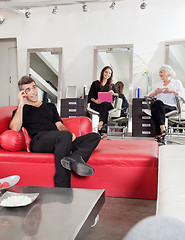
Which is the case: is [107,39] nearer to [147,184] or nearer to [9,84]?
[9,84]

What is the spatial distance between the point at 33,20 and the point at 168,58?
3.82m

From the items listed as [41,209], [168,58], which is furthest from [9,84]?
[41,209]

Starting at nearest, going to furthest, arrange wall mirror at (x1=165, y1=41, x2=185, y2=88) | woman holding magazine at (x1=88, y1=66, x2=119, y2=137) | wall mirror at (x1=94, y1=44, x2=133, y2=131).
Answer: woman holding magazine at (x1=88, y1=66, x2=119, y2=137)
wall mirror at (x1=165, y1=41, x2=185, y2=88)
wall mirror at (x1=94, y1=44, x2=133, y2=131)

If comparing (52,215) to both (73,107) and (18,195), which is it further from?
(73,107)

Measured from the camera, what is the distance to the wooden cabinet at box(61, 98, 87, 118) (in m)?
7.20

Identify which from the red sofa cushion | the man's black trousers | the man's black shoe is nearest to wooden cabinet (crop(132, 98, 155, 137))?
the man's black trousers

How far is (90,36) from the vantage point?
7844mm

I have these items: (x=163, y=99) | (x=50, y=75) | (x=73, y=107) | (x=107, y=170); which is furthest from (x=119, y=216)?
(x=50, y=75)

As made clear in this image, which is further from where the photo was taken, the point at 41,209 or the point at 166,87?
the point at 166,87

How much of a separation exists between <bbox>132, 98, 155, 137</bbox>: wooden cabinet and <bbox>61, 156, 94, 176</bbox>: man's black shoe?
4564 millimetres

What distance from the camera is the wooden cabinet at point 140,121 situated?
6.80 m

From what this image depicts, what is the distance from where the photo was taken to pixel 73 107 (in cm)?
722

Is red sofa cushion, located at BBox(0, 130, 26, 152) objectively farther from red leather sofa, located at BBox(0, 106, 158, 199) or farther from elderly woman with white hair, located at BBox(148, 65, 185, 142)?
elderly woman with white hair, located at BBox(148, 65, 185, 142)

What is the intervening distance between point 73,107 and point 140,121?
162 cm
